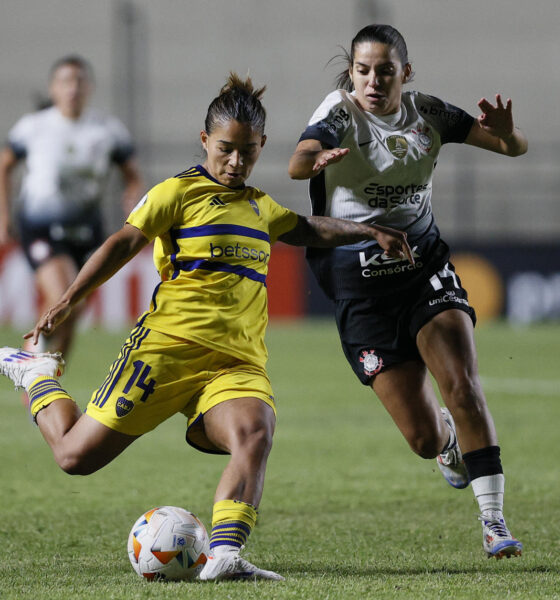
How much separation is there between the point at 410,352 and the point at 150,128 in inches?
747

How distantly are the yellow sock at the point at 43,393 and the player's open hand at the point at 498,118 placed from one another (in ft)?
7.33

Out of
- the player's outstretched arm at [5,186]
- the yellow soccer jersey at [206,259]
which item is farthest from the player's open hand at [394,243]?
the player's outstretched arm at [5,186]

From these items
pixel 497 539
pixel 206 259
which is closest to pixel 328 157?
pixel 206 259

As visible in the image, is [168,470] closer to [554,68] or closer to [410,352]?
[410,352]

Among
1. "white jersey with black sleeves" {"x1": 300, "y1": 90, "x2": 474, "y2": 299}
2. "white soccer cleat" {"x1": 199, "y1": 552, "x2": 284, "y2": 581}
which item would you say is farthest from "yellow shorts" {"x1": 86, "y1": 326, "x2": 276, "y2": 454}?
"white jersey with black sleeves" {"x1": 300, "y1": 90, "x2": 474, "y2": 299}

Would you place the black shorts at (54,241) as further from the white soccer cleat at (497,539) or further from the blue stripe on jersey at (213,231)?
the white soccer cleat at (497,539)

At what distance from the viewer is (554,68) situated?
80.2 ft

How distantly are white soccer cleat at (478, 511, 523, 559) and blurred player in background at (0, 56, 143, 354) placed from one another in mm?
5029

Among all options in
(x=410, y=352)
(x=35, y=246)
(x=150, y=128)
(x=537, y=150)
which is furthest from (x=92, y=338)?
(x=410, y=352)

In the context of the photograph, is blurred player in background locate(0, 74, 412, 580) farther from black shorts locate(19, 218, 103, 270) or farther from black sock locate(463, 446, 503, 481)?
black shorts locate(19, 218, 103, 270)

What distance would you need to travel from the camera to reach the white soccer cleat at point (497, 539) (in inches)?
191

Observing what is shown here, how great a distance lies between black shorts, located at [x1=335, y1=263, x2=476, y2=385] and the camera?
17.5 feet

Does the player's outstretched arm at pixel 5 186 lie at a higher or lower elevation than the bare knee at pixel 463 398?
lower

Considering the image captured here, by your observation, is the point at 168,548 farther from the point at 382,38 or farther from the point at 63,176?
the point at 63,176
